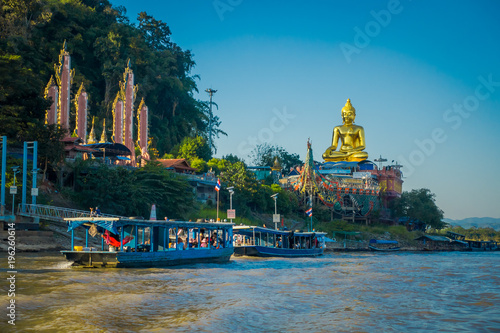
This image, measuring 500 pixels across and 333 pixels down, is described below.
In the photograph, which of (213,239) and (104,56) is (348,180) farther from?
(213,239)

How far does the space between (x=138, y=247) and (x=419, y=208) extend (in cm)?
5150

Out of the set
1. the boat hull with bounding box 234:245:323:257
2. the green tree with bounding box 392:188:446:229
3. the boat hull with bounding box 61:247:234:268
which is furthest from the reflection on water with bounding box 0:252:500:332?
the green tree with bounding box 392:188:446:229

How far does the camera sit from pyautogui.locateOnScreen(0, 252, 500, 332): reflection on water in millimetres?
13031

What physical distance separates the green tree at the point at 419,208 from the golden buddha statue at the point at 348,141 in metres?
7.11

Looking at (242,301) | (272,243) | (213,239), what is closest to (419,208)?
(272,243)

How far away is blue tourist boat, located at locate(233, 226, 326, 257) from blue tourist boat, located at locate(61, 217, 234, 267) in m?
4.79

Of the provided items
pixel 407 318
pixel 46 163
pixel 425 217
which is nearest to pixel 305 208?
pixel 425 217

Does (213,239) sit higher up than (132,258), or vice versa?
(213,239)

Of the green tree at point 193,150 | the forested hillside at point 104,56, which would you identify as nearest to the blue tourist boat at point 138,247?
the forested hillside at point 104,56

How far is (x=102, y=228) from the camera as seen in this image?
2467 centimetres

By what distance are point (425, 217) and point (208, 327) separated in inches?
2427

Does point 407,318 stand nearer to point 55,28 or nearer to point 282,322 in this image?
point 282,322

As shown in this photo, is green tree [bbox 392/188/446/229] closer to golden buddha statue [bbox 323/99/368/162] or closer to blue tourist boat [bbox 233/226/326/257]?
golden buddha statue [bbox 323/99/368/162]

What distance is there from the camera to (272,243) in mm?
37812
